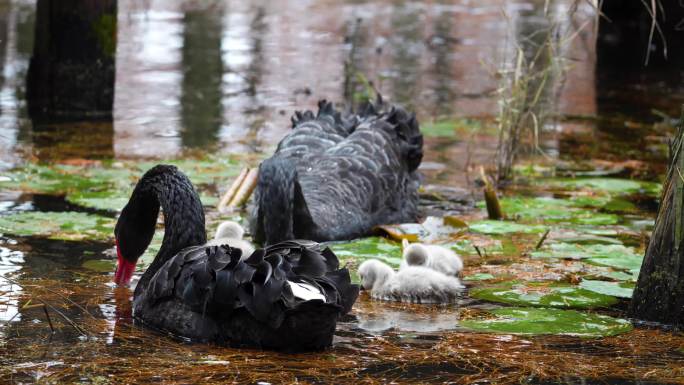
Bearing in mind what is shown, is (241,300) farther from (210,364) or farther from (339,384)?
(339,384)

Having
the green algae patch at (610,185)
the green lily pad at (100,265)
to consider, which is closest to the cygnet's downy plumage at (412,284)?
the green lily pad at (100,265)

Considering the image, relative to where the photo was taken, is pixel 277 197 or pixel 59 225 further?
pixel 59 225

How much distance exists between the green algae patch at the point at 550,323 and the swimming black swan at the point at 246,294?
2.30 feet

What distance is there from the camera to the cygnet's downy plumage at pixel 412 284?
5.75 meters

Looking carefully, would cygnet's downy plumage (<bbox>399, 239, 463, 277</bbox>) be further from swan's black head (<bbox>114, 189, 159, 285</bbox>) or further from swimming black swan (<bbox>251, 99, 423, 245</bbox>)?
swan's black head (<bbox>114, 189, 159, 285</bbox>)

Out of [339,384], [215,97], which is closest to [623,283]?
[339,384]

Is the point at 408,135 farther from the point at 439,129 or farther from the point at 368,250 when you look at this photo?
the point at 439,129

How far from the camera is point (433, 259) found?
6109 millimetres

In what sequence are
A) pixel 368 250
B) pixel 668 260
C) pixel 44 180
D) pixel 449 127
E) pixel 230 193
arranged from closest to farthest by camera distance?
1. pixel 668 260
2. pixel 368 250
3. pixel 230 193
4. pixel 44 180
5. pixel 449 127

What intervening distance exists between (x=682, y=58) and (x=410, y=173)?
9.58m

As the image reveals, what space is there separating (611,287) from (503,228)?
1.38 metres

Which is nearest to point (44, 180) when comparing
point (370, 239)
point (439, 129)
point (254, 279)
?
point (370, 239)

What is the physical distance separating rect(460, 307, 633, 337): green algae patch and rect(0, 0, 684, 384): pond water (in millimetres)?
19

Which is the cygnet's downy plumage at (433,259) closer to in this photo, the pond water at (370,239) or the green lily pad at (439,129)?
the pond water at (370,239)
